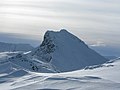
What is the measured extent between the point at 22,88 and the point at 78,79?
6.19 m

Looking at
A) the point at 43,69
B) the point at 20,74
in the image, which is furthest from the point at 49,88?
the point at 43,69

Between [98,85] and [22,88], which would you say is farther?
[22,88]

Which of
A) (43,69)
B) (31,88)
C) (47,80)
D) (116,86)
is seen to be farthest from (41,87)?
(43,69)

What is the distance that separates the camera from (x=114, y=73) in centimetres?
4534

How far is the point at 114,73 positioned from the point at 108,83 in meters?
7.80

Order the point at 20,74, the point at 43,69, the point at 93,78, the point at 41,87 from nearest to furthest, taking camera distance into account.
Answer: the point at 41,87
the point at 93,78
the point at 20,74
the point at 43,69

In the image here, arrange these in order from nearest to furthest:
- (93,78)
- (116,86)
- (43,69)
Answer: (116,86)
(93,78)
(43,69)

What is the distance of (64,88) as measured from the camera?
121 feet

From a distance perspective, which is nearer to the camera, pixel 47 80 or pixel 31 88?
pixel 31 88

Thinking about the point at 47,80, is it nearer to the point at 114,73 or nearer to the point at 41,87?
the point at 41,87

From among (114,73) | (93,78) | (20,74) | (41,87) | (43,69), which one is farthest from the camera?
(43,69)

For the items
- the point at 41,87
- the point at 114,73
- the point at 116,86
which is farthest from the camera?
the point at 114,73

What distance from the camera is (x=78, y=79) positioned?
41906 millimetres

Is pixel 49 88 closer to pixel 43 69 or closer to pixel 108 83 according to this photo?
pixel 108 83
